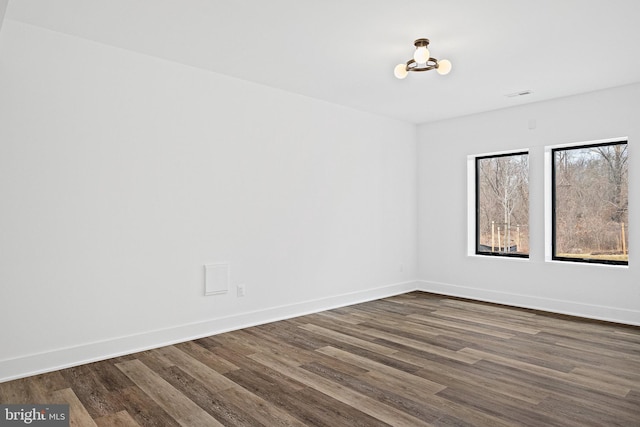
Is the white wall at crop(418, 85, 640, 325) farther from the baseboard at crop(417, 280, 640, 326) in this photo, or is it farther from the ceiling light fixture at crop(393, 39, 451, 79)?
the ceiling light fixture at crop(393, 39, 451, 79)

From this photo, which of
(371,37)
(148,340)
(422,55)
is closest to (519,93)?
(422,55)

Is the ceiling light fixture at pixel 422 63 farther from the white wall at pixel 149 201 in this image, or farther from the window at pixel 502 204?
the window at pixel 502 204

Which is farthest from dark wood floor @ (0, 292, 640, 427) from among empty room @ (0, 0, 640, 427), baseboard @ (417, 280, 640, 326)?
baseboard @ (417, 280, 640, 326)

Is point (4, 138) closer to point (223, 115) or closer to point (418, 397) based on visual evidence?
point (223, 115)

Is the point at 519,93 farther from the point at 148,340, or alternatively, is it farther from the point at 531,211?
the point at 148,340

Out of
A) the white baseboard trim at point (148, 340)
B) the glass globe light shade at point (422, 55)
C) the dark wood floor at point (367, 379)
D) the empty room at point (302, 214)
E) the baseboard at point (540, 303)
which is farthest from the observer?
the baseboard at point (540, 303)

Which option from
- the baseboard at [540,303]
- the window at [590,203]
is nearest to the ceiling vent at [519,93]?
the window at [590,203]

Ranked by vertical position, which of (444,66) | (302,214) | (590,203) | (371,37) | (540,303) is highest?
(371,37)

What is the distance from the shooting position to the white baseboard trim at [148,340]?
10.5ft

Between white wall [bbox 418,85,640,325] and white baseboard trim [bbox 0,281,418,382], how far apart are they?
1750 millimetres

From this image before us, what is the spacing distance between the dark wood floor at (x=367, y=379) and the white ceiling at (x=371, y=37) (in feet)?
8.73

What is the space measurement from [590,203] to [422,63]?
3.18 meters

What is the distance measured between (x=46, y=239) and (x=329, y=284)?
3.17 meters

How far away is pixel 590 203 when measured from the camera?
5191mm
